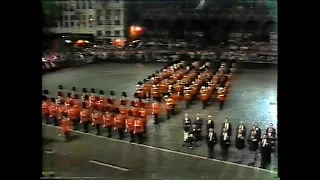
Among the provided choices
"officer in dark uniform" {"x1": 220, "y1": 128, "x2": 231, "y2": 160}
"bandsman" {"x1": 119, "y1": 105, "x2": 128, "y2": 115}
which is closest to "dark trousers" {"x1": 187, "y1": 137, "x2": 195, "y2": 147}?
"officer in dark uniform" {"x1": 220, "y1": 128, "x2": 231, "y2": 160}

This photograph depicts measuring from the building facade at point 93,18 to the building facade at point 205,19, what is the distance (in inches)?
3.9

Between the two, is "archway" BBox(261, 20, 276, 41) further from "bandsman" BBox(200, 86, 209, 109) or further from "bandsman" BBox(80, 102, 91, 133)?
"bandsman" BBox(80, 102, 91, 133)

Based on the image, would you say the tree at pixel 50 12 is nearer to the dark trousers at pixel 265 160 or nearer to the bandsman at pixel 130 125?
the bandsman at pixel 130 125

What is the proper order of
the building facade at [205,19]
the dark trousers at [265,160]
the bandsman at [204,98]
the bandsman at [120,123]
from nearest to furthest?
1. the dark trousers at [265,160]
2. the building facade at [205,19]
3. the bandsman at [120,123]
4. the bandsman at [204,98]

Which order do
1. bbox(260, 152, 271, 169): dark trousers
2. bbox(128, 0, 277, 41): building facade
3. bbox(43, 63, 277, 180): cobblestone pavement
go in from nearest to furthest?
bbox(260, 152, 271, 169): dark trousers → bbox(43, 63, 277, 180): cobblestone pavement → bbox(128, 0, 277, 41): building facade

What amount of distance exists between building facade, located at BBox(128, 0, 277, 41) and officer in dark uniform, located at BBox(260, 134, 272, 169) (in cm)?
51

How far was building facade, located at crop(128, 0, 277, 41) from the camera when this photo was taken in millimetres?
2311

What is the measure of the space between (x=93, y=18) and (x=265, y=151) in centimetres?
117

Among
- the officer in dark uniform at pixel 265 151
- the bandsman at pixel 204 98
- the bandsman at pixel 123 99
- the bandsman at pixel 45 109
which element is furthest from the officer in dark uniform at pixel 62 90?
the officer in dark uniform at pixel 265 151

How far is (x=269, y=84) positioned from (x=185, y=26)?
0.59 metres

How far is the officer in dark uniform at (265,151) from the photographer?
6.50 ft

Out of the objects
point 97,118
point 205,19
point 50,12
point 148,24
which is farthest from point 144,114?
point 50,12

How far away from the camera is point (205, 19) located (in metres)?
2.42
